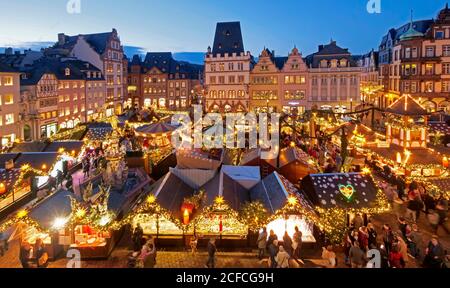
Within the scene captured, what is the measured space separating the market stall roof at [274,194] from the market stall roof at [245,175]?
13.1 inches

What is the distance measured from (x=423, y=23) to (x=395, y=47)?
15.0ft

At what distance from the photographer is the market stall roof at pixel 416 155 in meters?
16.2

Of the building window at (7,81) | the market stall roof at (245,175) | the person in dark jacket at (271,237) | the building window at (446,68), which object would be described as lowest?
the person in dark jacket at (271,237)

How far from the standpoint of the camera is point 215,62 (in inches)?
2391

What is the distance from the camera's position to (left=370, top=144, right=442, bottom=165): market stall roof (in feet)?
53.2

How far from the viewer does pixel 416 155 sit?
16.8 m

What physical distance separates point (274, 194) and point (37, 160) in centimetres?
1329

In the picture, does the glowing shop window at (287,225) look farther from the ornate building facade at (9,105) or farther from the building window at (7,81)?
the building window at (7,81)

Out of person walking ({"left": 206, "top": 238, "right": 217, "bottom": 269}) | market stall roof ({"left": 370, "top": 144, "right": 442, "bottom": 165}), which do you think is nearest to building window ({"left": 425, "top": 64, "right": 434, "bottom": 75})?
market stall roof ({"left": 370, "top": 144, "right": 442, "bottom": 165})

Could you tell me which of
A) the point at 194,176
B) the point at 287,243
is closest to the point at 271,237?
the point at 287,243

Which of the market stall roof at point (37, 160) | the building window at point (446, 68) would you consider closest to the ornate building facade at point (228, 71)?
the building window at point (446, 68)

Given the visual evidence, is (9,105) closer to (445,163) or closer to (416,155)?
(416,155)

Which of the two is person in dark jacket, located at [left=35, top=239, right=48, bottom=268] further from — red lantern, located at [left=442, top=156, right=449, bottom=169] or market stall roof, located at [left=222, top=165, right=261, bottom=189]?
red lantern, located at [left=442, top=156, right=449, bottom=169]
